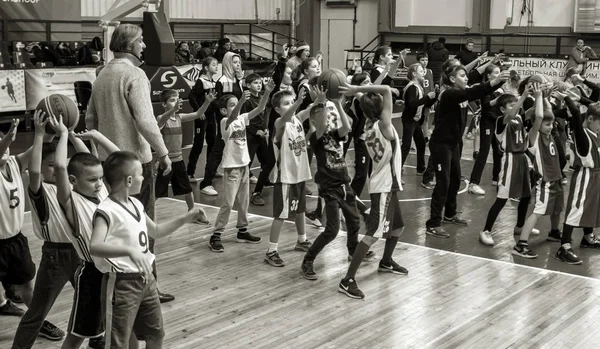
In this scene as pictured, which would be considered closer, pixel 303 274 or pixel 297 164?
pixel 303 274

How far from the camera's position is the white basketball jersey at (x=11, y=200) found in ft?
20.6

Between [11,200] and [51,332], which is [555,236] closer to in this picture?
[51,332]

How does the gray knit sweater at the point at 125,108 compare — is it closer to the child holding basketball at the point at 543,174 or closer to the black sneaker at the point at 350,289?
the black sneaker at the point at 350,289

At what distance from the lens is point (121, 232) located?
189 inches

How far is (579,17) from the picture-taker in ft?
77.2

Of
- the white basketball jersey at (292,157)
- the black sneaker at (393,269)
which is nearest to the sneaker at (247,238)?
the white basketball jersey at (292,157)

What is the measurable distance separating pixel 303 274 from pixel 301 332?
149 centimetres

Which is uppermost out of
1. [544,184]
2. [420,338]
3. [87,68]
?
[87,68]

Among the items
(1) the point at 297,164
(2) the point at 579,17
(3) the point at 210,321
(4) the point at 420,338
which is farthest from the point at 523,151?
(2) the point at 579,17

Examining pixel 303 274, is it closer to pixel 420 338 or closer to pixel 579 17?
pixel 420 338

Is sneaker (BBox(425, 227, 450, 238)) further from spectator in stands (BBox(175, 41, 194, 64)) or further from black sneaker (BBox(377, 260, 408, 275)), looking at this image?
spectator in stands (BBox(175, 41, 194, 64))

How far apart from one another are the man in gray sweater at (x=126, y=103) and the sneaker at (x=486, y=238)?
443 cm

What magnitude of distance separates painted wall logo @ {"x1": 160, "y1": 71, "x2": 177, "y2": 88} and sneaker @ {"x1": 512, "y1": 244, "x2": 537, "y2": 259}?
30.0 feet

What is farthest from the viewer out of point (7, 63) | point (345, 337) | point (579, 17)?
point (579, 17)
